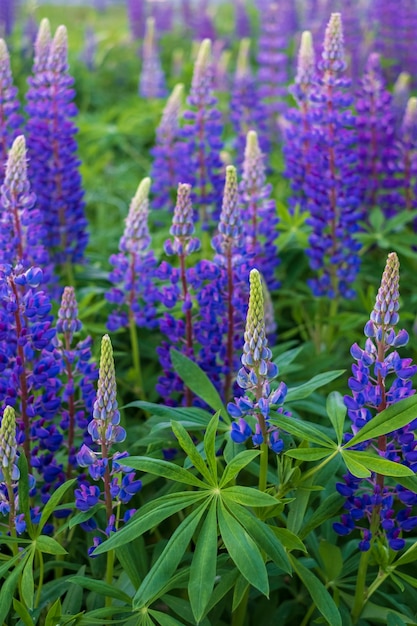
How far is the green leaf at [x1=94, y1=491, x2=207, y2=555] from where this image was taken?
1.86 m

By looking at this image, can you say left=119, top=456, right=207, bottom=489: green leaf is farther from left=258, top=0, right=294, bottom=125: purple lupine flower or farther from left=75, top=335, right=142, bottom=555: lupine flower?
left=258, top=0, right=294, bottom=125: purple lupine flower

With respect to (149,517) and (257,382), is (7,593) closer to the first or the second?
(149,517)

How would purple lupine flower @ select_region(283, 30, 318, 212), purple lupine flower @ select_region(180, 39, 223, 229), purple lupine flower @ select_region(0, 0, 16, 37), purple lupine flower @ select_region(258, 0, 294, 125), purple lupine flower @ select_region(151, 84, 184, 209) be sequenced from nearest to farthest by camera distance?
purple lupine flower @ select_region(283, 30, 318, 212)
purple lupine flower @ select_region(180, 39, 223, 229)
purple lupine flower @ select_region(151, 84, 184, 209)
purple lupine flower @ select_region(258, 0, 294, 125)
purple lupine flower @ select_region(0, 0, 16, 37)

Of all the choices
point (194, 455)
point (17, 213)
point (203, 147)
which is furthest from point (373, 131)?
point (194, 455)

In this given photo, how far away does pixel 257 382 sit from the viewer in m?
2.03

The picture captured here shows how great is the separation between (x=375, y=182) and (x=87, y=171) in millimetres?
1954

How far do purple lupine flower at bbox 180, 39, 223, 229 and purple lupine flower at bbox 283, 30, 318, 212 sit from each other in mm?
355

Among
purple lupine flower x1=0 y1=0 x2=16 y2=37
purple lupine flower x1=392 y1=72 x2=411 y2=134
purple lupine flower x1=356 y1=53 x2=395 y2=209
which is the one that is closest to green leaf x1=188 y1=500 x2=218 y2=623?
purple lupine flower x1=356 y1=53 x2=395 y2=209

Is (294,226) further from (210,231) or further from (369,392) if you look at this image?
(369,392)

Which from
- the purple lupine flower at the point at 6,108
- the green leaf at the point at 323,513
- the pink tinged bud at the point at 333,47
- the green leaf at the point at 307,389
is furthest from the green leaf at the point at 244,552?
the pink tinged bud at the point at 333,47

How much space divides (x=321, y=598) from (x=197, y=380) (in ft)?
2.42

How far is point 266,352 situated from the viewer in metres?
1.99

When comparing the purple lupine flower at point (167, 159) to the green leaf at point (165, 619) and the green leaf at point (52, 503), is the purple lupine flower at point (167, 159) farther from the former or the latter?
the green leaf at point (165, 619)

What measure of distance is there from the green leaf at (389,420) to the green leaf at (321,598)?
14.5 inches
